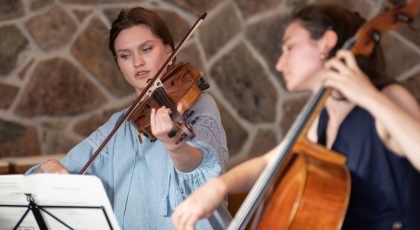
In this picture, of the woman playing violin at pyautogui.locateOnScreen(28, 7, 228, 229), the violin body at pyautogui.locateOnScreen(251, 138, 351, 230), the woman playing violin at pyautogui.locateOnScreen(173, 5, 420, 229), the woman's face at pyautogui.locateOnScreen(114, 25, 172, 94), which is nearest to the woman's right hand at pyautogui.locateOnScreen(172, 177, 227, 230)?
the woman playing violin at pyautogui.locateOnScreen(173, 5, 420, 229)


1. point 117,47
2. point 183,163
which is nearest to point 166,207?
point 183,163

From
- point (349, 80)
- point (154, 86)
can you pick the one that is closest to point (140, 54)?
point (154, 86)

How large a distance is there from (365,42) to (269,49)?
1.50 meters

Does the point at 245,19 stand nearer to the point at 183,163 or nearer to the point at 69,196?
the point at 183,163

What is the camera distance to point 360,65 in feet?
3.23

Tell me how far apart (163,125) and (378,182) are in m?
0.52

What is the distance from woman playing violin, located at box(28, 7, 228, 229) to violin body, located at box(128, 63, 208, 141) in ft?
0.25

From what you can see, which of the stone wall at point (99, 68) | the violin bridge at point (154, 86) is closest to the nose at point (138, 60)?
the violin bridge at point (154, 86)

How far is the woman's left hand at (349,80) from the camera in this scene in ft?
3.00

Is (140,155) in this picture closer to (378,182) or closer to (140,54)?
(140,54)

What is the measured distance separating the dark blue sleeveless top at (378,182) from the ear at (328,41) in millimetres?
106

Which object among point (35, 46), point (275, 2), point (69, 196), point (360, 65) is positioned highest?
point (35, 46)

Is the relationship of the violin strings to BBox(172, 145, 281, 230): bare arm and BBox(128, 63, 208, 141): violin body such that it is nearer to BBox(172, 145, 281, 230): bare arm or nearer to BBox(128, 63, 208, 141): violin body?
BBox(128, 63, 208, 141): violin body

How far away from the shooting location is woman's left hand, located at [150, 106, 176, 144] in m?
1.35
